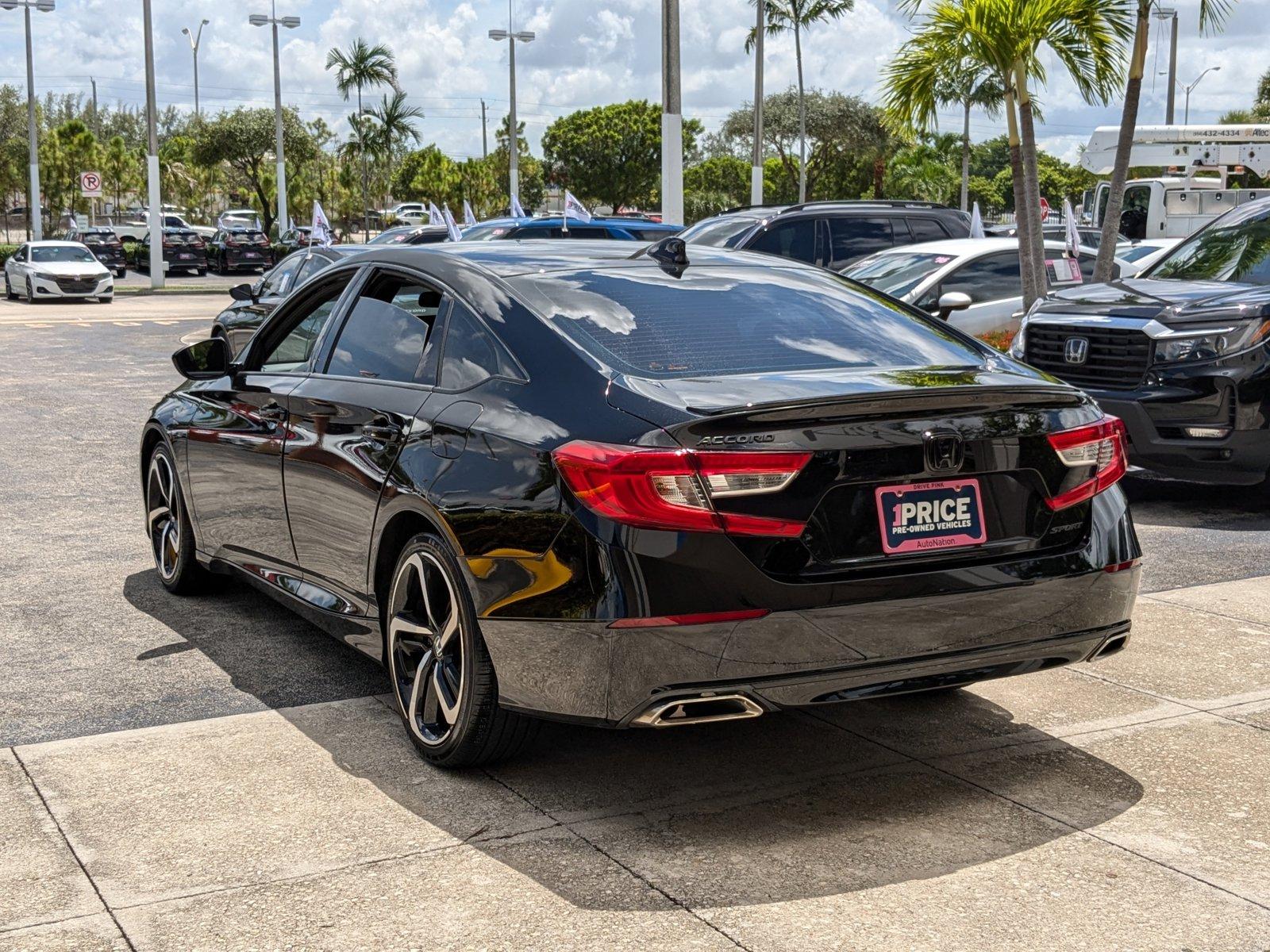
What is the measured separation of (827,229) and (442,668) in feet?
38.7

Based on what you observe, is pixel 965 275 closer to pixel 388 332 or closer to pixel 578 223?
pixel 578 223

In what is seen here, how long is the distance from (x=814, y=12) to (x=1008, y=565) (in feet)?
168

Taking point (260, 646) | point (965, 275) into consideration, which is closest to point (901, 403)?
point (260, 646)

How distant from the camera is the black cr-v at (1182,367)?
348 inches

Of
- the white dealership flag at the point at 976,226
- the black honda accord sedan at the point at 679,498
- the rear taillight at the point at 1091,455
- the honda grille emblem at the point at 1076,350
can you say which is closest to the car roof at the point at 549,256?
the black honda accord sedan at the point at 679,498

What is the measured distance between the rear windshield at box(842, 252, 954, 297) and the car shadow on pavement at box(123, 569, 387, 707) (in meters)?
7.39

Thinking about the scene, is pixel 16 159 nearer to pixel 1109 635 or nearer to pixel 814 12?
pixel 814 12

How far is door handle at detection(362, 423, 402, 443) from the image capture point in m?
4.78

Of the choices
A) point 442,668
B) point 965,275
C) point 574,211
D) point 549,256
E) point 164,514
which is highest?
point 574,211

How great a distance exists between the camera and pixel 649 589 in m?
3.85

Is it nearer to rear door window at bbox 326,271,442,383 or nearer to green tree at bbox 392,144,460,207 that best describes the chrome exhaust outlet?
rear door window at bbox 326,271,442,383

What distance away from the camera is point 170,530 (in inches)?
274

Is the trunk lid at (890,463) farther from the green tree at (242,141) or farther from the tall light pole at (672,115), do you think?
the green tree at (242,141)

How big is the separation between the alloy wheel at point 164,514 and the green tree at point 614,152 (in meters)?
81.7
